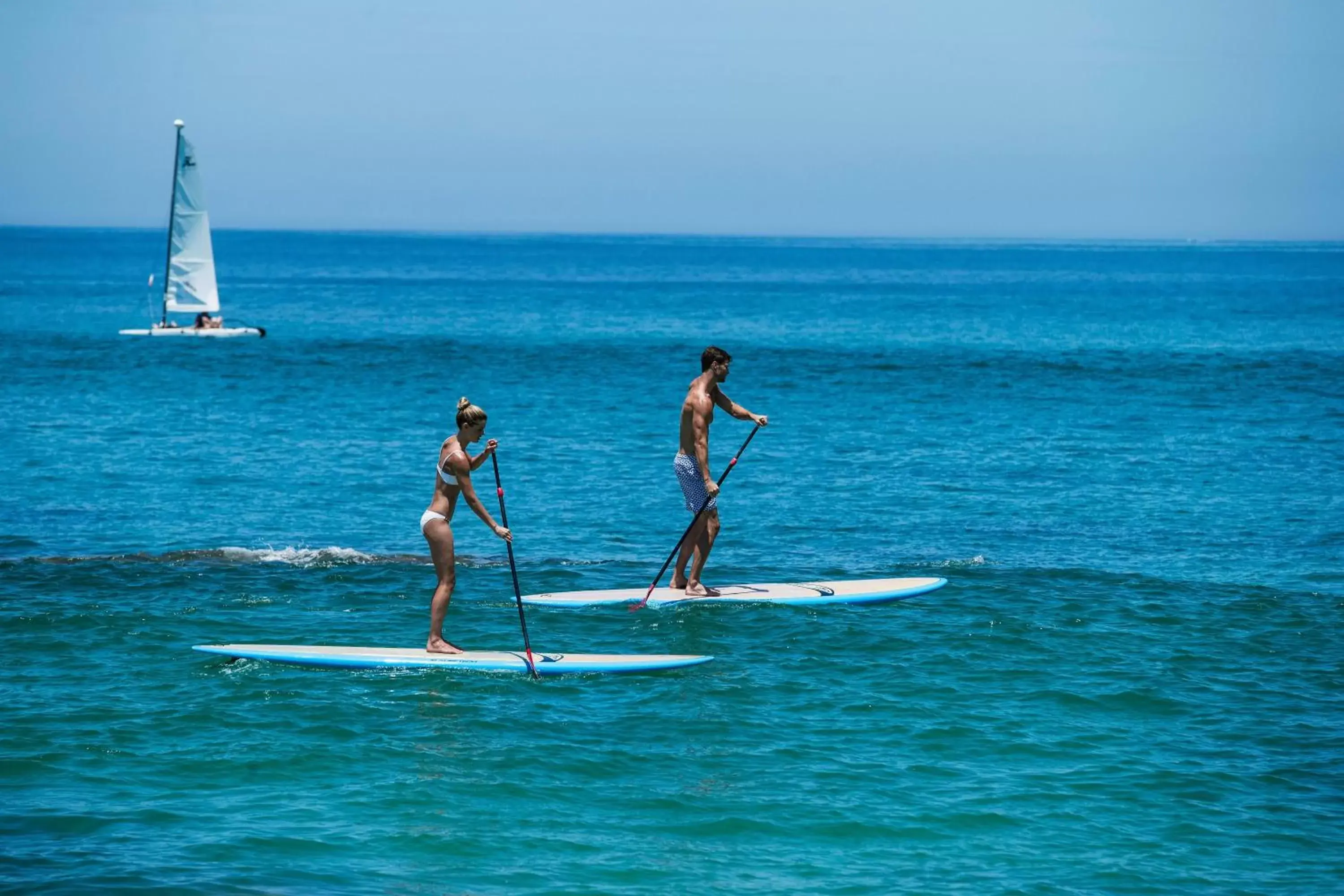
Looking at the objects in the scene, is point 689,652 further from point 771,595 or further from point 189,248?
point 189,248

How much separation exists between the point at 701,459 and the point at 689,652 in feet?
7.56

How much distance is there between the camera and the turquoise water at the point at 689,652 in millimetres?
9695

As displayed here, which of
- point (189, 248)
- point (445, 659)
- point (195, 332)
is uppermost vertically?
point (189, 248)

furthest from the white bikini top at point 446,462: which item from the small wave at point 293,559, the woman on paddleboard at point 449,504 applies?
the small wave at point 293,559

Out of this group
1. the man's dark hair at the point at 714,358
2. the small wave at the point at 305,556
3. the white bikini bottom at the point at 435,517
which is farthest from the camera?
the small wave at the point at 305,556

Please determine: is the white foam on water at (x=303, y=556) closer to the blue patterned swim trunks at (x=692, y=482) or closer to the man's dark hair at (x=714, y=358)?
the blue patterned swim trunks at (x=692, y=482)

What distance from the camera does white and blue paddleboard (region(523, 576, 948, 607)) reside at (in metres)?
15.8

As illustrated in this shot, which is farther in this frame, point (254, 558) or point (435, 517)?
point (254, 558)

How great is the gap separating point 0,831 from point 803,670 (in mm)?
7027

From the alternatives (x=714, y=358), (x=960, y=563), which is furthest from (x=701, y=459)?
(x=960, y=563)

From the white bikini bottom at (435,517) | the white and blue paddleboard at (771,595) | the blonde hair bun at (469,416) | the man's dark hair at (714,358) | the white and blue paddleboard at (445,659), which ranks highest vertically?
the man's dark hair at (714,358)

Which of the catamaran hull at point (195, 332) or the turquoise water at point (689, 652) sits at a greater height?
the catamaran hull at point (195, 332)

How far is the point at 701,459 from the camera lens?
1543 centimetres

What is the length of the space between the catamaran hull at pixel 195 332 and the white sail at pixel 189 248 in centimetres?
119
